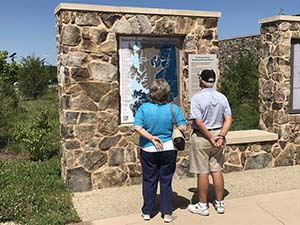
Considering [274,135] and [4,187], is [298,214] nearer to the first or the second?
[274,135]

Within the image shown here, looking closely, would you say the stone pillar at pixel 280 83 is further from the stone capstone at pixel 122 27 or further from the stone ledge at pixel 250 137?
the stone capstone at pixel 122 27

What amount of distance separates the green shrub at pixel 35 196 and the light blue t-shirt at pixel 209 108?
199cm

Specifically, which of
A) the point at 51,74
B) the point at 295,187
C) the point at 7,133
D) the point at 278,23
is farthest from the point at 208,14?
the point at 51,74

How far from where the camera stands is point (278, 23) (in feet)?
22.8

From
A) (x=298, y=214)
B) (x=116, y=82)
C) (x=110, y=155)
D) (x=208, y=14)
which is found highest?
(x=208, y=14)

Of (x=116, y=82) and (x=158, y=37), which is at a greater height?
(x=158, y=37)

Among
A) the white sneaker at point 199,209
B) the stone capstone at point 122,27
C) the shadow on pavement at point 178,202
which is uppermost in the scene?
the stone capstone at point 122,27

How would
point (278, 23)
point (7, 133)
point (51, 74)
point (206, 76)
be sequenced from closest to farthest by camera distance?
point (206, 76) < point (278, 23) < point (7, 133) < point (51, 74)

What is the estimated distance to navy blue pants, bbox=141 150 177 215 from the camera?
14.9 ft

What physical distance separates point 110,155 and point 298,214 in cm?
284

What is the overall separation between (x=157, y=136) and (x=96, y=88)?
1.79 m

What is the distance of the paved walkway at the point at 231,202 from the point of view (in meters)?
4.74

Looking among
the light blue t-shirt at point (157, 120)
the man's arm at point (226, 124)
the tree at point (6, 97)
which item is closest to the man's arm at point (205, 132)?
the man's arm at point (226, 124)

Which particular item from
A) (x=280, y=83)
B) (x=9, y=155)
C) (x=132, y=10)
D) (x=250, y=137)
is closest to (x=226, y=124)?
→ (x=250, y=137)
